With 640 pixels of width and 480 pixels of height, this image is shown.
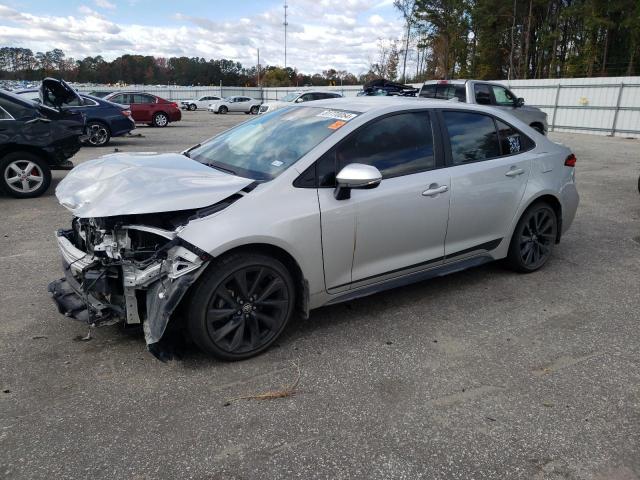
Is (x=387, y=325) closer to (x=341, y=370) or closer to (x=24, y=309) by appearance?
(x=341, y=370)

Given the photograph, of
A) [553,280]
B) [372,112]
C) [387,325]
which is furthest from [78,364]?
[553,280]

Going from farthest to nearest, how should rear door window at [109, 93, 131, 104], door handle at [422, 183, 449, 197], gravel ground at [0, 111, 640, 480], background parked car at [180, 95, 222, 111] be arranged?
1. background parked car at [180, 95, 222, 111]
2. rear door window at [109, 93, 131, 104]
3. door handle at [422, 183, 449, 197]
4. gravel ground at [0, 111, 640, 480]

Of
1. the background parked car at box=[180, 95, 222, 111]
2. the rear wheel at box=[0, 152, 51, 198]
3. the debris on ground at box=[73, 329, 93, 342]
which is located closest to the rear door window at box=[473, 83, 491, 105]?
the rear wheel at box=[0, 152, 51, 198]

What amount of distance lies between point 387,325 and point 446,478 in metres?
1.55

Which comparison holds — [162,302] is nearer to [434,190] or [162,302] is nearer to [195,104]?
[434,190]

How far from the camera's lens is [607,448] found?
253 cm

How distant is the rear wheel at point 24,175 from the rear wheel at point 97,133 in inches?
283

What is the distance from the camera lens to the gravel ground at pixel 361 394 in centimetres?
241

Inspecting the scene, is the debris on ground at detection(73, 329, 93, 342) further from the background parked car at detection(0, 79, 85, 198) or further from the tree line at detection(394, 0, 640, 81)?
the tree line at detection(394, 0, 640, 81)

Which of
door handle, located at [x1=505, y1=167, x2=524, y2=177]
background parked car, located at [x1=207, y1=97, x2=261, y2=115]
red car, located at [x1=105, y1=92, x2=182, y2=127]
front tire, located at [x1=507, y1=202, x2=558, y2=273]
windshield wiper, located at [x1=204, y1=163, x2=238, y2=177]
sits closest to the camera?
windshield wiper, located at [x1=204, y1=163, x2=238, y2=177]

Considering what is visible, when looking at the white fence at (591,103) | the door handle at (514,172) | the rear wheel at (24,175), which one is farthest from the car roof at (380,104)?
the white fence at (591,103)

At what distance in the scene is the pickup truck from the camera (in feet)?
42.0

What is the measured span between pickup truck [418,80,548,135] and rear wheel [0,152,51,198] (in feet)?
29.7

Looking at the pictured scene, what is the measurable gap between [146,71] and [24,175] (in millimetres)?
93098
